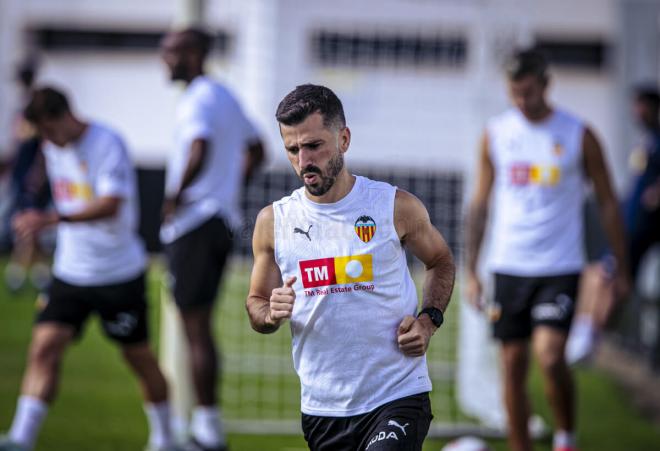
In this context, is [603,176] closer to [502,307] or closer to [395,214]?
[502,307]

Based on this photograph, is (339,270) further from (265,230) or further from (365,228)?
(265,230)

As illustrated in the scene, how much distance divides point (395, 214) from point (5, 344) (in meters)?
8.42

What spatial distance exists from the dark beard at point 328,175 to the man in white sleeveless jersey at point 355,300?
0.03 meters

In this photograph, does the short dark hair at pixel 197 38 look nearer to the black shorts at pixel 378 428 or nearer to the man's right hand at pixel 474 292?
the man's right hand at pixel 474 292

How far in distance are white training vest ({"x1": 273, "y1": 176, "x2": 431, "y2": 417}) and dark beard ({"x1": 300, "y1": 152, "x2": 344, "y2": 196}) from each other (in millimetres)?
152

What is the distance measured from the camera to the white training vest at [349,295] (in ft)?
14.0

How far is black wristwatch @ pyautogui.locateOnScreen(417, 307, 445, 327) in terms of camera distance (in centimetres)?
428

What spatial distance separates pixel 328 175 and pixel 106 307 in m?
3.19

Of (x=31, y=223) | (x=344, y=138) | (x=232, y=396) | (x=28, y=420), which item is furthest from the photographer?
(x=232, y=396)

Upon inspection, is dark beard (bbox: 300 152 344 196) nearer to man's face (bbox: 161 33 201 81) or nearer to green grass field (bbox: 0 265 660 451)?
man's face (bbox: 161 33 201 81)

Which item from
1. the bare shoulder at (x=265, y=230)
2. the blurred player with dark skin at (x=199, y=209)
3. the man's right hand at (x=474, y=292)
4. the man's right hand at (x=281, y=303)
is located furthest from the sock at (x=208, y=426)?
the man's right hand at (x=281, y=303)

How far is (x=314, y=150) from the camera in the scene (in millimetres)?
4051

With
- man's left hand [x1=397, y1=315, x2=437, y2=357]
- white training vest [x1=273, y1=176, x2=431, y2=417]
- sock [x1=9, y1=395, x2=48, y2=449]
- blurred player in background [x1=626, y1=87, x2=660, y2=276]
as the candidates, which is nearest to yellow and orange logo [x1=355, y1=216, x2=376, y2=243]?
white training vest [x1=273, y1=176, x2=431, y2=417]

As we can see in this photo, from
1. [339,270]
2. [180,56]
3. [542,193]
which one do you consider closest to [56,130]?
[180,56]
